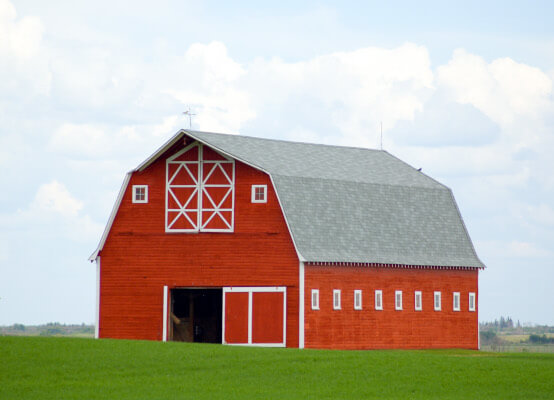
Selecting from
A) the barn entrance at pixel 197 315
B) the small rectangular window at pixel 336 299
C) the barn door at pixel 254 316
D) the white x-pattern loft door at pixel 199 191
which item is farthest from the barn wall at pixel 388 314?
the barn entrance at pixel 197 315

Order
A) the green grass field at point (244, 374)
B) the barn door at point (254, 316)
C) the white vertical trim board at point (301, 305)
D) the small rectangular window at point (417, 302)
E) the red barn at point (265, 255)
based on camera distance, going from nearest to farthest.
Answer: the green grass field at point (244, 374) → the white vertical trim board at point (301, 305) → the barn door at point (254, 316) → the red barn at point (265, 255) → the small rectangular window at point (417, 302)

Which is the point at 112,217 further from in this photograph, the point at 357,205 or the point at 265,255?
the point at 357,205

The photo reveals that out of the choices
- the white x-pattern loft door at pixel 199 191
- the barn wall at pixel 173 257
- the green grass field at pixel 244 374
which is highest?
the white x-pattern loft door at pixel 199 191

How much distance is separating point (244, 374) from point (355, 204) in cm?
1775

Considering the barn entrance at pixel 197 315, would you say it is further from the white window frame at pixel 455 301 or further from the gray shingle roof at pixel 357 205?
the white window frame at pixel 455 301

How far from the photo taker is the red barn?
51.5 metres

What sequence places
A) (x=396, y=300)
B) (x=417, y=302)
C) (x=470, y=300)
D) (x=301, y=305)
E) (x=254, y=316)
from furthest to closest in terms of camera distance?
(x=470, y=300) → (x=417, y=302) → (x=396, y=300) → (x=254, y=316) → (x=301, y=305)

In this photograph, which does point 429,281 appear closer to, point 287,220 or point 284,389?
point 287,220

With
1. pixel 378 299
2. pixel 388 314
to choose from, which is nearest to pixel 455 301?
pixel 388 314

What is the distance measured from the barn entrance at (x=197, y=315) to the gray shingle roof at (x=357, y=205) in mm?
5946

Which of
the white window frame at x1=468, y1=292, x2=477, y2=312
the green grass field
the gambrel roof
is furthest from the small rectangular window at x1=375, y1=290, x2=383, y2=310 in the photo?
the green grass field

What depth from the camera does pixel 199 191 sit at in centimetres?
5278

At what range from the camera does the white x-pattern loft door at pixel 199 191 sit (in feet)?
172

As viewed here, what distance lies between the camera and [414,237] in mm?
56406
